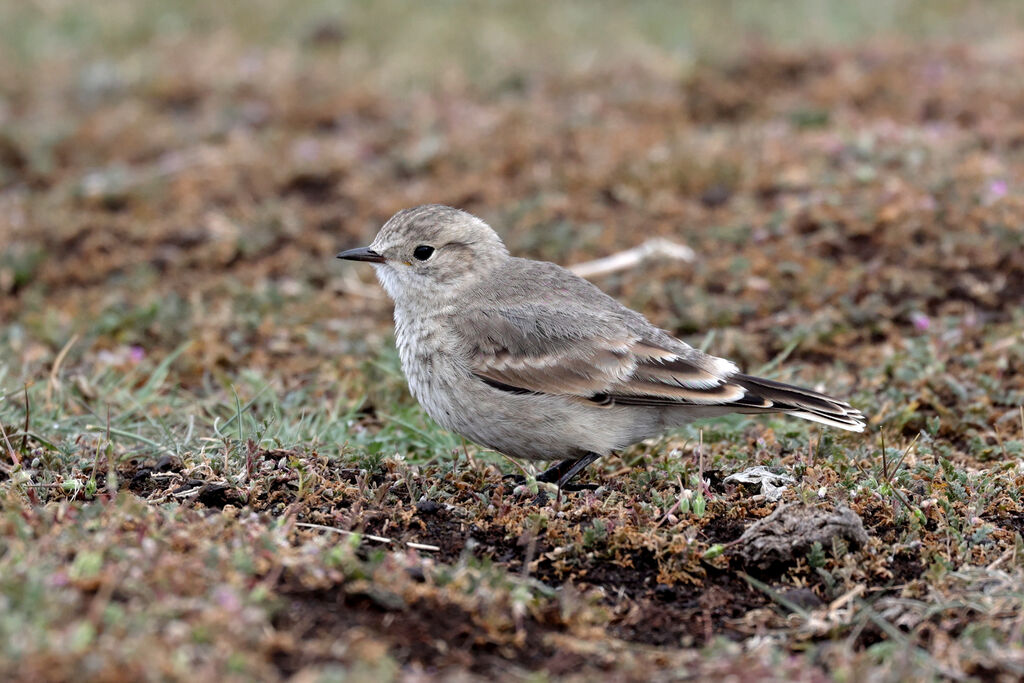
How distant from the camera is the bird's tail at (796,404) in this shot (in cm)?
532

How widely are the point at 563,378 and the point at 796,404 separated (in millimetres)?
1016

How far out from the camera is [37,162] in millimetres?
10469

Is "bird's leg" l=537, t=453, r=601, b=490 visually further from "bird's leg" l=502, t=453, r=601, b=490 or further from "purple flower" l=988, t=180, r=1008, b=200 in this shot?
"purple flower" l=988, t=180, r=1008, b=200

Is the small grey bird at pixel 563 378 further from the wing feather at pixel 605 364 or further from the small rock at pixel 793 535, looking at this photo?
the small rock at pixel 793 535

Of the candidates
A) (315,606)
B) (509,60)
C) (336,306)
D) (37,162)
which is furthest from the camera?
(509,60)

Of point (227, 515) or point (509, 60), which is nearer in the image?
point (227, 515)

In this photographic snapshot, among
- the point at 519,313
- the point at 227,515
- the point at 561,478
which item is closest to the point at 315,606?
the point at 227,515

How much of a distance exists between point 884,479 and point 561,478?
1.38 meters

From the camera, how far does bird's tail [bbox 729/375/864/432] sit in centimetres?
532

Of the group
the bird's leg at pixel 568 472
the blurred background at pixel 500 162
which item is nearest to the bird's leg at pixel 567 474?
the bird's leg at pixel 568 472

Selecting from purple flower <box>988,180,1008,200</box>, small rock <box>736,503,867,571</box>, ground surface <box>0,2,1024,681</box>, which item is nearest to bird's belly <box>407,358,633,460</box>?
ground surface <box>0,2,1024,681</box>

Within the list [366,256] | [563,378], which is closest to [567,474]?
[563,378]

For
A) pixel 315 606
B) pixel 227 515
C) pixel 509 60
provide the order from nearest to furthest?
pixel 315 606 < pixel 227 515 < pixel 509 60

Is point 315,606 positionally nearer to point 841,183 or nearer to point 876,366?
point 876,366
